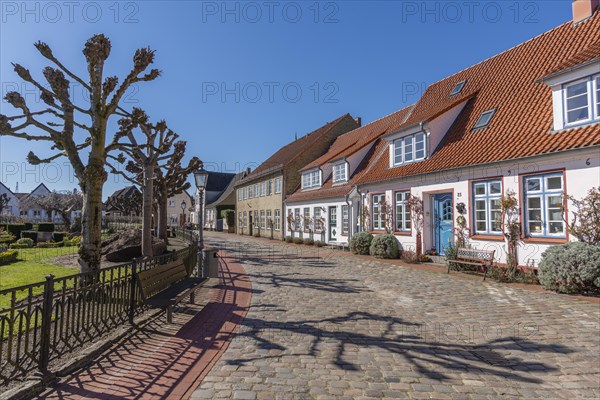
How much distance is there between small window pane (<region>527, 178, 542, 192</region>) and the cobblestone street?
3.24 metres

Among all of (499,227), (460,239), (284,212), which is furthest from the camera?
(284,212)

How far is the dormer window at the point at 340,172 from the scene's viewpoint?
21781 millimetres

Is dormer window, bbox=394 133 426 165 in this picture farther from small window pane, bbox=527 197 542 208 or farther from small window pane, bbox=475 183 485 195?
small window pane, bbox=527 197 542 208

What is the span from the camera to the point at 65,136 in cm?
799

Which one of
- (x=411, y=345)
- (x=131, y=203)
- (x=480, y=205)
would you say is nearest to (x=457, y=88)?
(x=480, y=205)

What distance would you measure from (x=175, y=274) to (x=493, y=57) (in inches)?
654

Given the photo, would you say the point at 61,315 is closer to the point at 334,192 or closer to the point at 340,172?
the point at 334,192

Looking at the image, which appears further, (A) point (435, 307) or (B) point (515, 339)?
(A) point (435, 307)

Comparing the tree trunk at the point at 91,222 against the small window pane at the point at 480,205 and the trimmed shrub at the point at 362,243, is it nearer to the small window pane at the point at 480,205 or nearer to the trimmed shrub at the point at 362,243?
the small window pane at the point at 480,205

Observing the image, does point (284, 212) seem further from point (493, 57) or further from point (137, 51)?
point (137, 51)

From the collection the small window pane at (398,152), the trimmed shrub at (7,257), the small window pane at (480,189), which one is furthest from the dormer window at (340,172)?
the trimmed shrub at (7,257)

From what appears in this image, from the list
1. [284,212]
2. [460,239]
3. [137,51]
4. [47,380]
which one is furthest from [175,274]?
[284,212]

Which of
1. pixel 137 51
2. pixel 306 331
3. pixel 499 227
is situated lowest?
pixel 306 331

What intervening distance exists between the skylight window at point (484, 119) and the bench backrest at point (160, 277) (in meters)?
11.8
